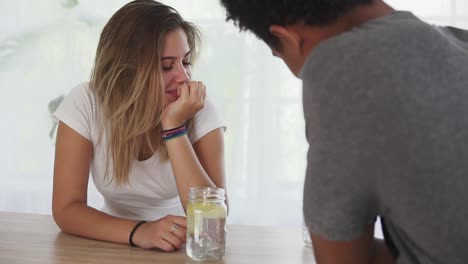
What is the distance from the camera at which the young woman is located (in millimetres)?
1607

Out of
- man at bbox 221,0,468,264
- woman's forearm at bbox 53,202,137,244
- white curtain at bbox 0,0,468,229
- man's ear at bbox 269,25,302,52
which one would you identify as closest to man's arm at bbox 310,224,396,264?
man at bbox 221,0,468,264

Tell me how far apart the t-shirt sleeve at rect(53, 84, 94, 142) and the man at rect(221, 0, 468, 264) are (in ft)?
3.18

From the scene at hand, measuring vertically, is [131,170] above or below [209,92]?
above

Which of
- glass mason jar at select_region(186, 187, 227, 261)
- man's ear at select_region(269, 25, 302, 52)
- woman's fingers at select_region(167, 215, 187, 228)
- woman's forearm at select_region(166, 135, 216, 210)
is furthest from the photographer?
woman's forearm at select_region(166, 135, 216, 210)

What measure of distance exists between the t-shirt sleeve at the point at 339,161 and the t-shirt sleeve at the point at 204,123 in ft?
3.36

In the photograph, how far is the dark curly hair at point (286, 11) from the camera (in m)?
0.78

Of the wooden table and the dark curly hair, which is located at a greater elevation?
the dark curly hair

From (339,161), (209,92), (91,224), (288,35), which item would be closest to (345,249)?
(339,161)

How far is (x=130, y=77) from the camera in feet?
5.53

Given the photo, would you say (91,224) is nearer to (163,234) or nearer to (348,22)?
(163,234)

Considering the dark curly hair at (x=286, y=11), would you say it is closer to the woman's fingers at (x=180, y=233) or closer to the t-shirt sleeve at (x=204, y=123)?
the woman's fingers at (x=180, y=233)

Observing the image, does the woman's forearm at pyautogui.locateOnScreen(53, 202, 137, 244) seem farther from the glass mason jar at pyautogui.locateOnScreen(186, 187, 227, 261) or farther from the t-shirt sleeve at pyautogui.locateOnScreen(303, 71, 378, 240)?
the t-shirt sleeve at pyautogui.locateOnScreen(303, 71, 378, 240)

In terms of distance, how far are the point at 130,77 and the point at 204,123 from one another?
23 centimetres

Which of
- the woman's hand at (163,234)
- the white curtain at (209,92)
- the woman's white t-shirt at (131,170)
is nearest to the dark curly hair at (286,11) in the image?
the woman's hand at (163,234)
